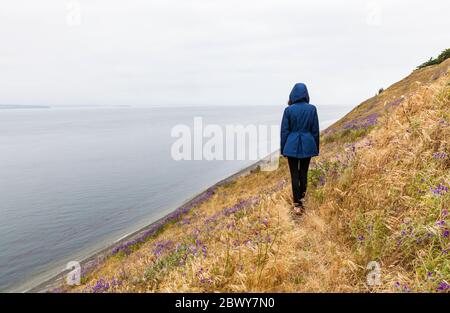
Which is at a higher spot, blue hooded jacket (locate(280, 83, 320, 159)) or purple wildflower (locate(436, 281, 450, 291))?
blue hooded jacket (locate(280, 83, 320, 159))

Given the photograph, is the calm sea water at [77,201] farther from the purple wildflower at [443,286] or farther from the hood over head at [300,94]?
the purple wildflower at [443,286]

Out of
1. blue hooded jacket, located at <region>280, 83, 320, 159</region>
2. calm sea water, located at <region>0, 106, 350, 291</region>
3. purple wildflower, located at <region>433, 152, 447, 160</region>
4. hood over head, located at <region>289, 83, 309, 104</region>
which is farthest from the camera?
calm sea water, located at <region>0, 106, 350, 291</region>

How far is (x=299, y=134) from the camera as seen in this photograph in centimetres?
625

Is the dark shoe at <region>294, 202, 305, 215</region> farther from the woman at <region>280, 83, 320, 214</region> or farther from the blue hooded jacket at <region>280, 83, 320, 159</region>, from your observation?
the blue hooded jacket at <region>280, 83, 320, 159</region>

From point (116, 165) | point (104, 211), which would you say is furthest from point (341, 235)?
point (116, 165)

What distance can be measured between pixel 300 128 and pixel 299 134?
0.53 feet

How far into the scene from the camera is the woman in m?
6.18

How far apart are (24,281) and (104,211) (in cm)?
1017

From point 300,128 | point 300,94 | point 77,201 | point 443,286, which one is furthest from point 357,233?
point 77,201

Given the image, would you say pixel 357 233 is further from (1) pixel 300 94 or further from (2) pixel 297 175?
(1) pixel 300 94

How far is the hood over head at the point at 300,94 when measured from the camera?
6.33m

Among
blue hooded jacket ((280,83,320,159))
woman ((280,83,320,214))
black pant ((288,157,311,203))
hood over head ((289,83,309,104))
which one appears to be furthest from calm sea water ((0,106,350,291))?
hood over head ((289,83,309,104))
